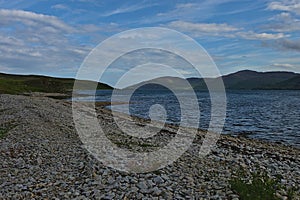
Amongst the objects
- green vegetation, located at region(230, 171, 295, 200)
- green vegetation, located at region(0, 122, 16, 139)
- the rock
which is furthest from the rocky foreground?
green vegetation, located at region(0, 122, 16, 139)

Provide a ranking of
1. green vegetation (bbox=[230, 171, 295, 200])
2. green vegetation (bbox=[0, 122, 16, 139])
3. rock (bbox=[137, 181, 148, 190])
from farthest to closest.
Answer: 1. green vegetation (bbox=[0, 122, 16, 139])
2. rock (bbox=[137, 181, 148, 190])
3. green vegetation (bbox=[230, 171, 295, 200])

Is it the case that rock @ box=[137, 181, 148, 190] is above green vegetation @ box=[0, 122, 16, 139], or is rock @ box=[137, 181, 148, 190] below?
below

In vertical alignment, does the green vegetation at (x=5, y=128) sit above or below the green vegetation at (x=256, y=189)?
above

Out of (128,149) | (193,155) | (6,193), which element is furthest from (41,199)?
(193,155)

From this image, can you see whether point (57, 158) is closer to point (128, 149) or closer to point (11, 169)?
point (11, 169)

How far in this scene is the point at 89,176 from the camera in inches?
434

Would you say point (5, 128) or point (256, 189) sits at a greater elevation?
point (5, 128)

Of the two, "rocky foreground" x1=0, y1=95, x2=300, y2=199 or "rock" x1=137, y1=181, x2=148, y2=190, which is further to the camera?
"rock" x1=137, y1=181, x2=148, y2=190

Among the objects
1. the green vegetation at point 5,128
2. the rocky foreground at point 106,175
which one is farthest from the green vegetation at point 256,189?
the green vegetation at point 5,128

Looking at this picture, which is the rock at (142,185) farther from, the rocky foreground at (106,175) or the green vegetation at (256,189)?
the green vegetation at (256,189)

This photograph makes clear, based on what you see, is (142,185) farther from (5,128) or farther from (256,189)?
(5,128)

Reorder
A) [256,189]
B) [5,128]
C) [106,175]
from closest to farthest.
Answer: [256,189] < [106,175] < [5,128]

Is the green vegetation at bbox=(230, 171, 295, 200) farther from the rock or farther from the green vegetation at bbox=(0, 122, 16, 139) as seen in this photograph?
the green vegetation at bbox=(0, 122, 16, 139)

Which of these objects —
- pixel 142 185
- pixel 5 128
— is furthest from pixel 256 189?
pixel 5 128
